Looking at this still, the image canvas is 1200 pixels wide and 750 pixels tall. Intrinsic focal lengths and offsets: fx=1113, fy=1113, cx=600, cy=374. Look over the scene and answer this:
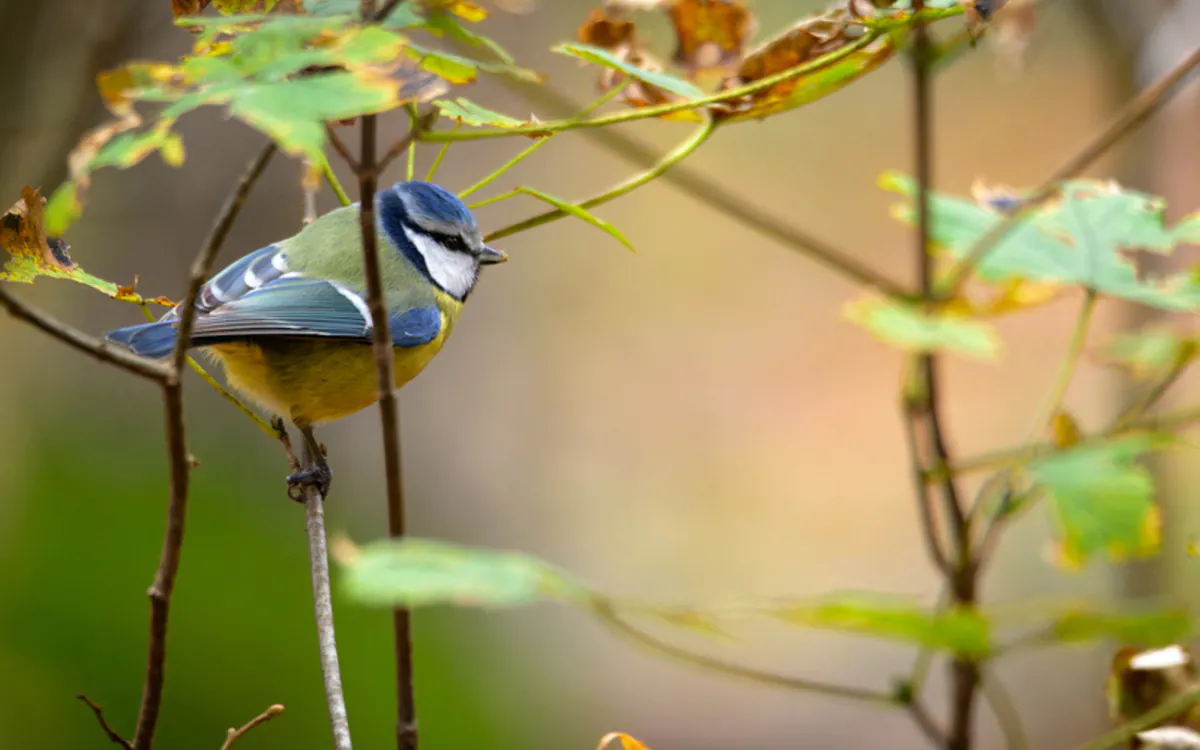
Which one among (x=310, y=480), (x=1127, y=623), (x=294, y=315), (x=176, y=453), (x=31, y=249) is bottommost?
(x=1127, y=623)

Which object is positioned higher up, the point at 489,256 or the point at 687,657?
the point at 489,256

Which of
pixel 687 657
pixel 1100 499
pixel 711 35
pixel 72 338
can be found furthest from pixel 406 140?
pixel 711 35

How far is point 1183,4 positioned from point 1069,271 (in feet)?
3.38

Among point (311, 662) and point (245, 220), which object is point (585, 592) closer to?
point (311, 662)

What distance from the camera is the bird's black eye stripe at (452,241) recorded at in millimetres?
1341

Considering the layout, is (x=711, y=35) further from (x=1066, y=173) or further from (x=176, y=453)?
(x=176, y=453)

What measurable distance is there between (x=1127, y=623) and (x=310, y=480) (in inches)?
31.8

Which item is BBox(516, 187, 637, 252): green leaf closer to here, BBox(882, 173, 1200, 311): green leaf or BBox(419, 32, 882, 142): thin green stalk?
BBox(419, 32, 882, 142): thin green stalk

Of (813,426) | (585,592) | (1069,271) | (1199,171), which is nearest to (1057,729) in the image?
(813,426)

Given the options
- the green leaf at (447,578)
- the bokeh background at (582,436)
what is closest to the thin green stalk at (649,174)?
the green leaf at (447,578)

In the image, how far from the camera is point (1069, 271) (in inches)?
32.1

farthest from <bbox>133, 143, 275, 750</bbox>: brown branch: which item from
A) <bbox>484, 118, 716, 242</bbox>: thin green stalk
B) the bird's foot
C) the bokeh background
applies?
the bokeh background

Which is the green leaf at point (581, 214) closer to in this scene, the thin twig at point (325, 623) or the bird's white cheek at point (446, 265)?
the thin twig at point (325, 623)

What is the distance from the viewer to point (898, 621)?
0.35 m
